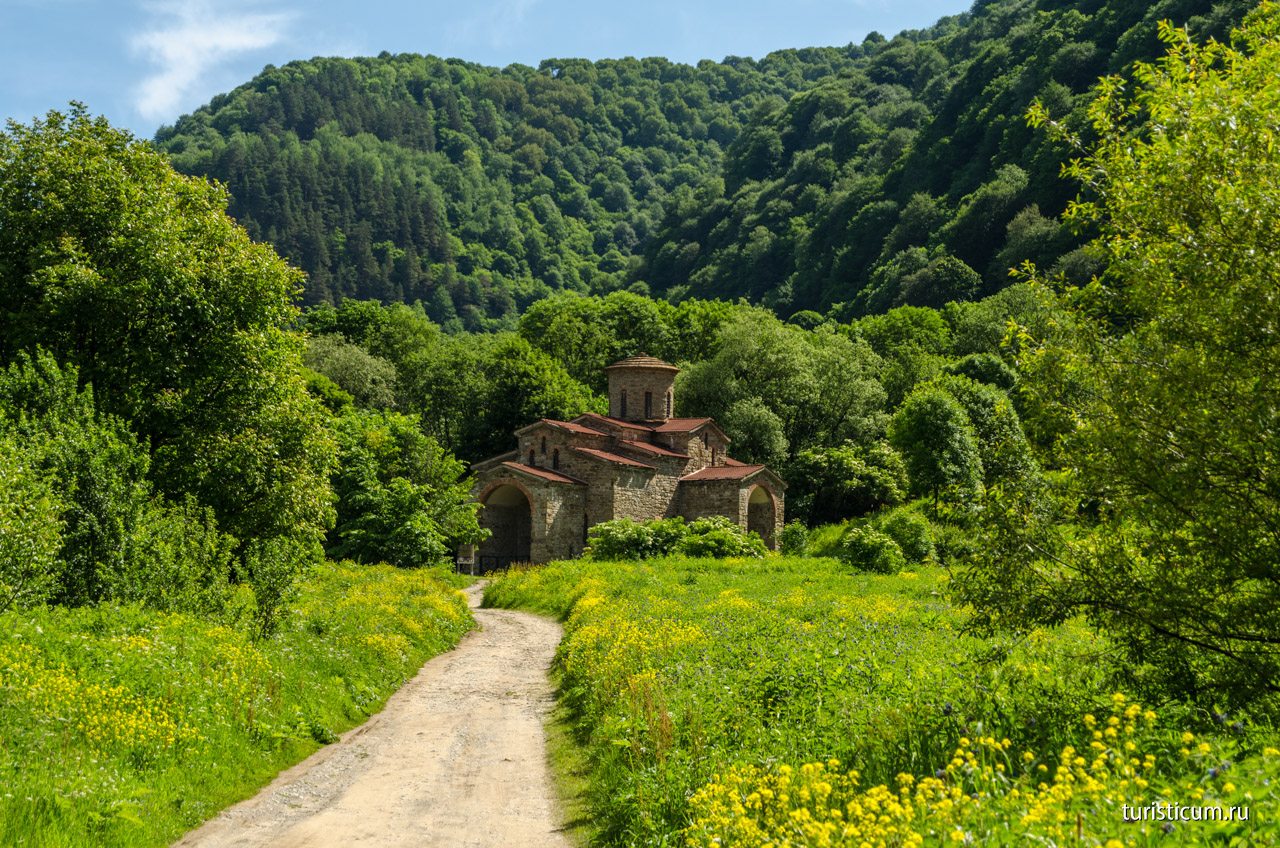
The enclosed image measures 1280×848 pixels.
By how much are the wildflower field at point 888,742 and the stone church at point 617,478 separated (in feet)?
72.5

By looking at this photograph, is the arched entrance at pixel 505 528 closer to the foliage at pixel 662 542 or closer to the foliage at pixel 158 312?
the foliage at pixel 662 542

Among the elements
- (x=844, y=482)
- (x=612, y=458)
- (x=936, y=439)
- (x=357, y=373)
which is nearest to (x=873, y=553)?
(x=936, y=439)

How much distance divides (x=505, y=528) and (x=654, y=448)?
8578 mm

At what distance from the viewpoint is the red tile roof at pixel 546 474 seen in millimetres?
35906

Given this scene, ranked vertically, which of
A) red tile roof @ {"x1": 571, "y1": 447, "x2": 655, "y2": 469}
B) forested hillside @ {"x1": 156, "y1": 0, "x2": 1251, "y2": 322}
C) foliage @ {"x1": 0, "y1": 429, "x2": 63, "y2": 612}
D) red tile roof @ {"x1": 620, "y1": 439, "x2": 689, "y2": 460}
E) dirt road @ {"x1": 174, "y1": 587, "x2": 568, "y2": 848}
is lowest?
dirt road @ {"x1": 174, "y1": 587, "x2": 568, "y2": 848}

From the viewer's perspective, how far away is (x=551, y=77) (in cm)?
19175

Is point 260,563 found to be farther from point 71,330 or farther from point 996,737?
point 996,737

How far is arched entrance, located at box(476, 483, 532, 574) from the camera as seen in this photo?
1598 inches

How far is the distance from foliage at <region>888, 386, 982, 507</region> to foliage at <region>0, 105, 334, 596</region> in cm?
2640

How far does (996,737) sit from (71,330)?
17.6 m

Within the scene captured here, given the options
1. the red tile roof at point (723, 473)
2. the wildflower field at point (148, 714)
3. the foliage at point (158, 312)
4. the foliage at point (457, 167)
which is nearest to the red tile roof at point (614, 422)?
the red tile roof at point (723, 473)

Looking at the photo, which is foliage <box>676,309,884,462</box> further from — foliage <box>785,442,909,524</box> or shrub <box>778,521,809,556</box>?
shrub <box>778,521,809,556</box>

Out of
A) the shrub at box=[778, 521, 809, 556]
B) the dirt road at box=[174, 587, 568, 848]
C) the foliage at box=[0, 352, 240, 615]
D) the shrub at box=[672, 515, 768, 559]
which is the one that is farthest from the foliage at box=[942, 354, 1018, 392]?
the foliage at box=[0, 352, 240, 615]

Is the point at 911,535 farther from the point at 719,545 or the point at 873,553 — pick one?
the point at 719,545
